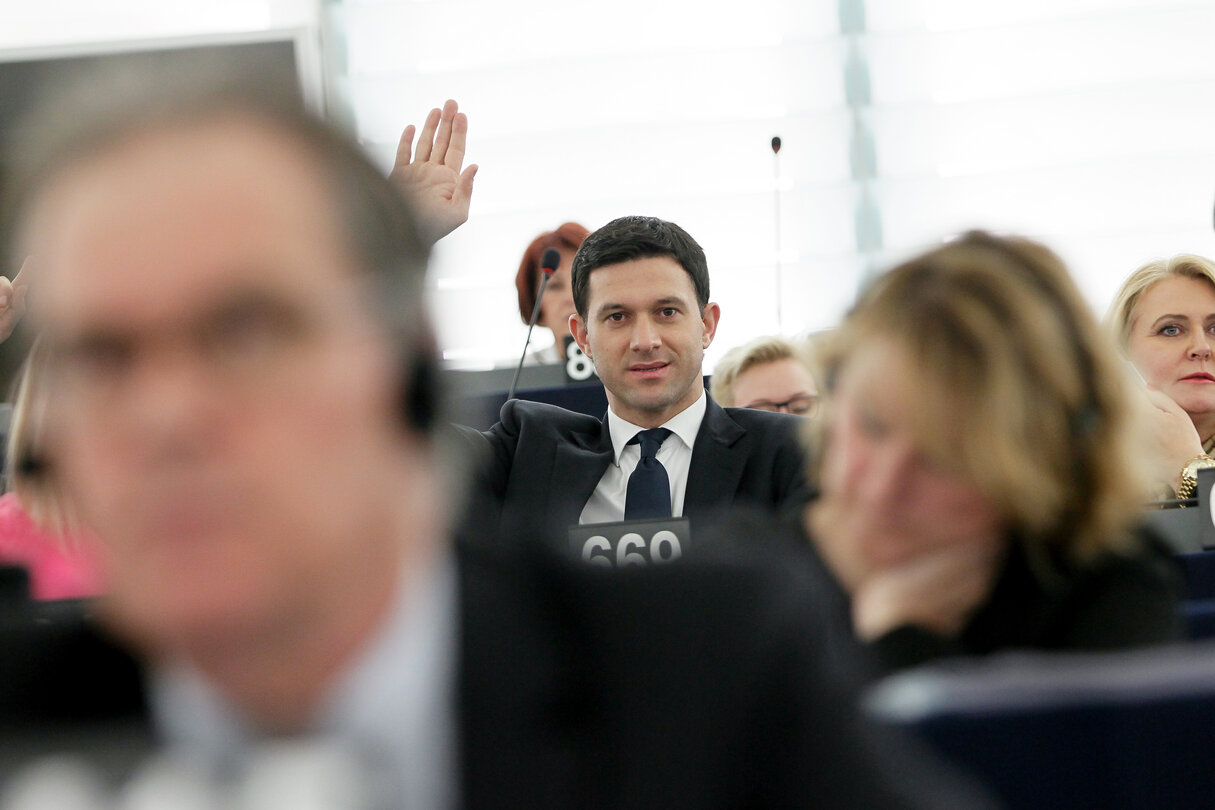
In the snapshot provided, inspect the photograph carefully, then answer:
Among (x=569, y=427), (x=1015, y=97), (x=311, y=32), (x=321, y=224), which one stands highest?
(x=1015, y=97)

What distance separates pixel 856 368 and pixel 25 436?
789 mm

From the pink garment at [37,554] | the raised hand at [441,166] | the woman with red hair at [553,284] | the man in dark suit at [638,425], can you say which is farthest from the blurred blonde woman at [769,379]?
the pink garment at [37,554]

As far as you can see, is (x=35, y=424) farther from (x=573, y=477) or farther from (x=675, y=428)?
(x=675, y=428)

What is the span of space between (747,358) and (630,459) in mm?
1026

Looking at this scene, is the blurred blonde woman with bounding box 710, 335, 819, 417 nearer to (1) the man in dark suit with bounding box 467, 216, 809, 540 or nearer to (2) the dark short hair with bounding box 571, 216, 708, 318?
(1) the man in dark suit with bounding box 467, 216, 809, 540

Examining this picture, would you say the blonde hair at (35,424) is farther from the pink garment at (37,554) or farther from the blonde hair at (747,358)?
the blonde hair at (747,358)

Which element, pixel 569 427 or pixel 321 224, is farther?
pixel 569 427

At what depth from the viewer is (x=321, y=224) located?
56 centimetres

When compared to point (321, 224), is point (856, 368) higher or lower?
lower

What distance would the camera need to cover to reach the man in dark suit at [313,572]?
518 mm

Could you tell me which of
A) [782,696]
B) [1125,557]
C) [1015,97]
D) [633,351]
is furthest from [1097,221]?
[782,696]

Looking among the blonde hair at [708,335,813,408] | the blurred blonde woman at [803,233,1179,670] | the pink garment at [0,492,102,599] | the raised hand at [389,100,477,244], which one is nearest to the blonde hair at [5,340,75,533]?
the blurred blonde woman at [803,233,1179,670]

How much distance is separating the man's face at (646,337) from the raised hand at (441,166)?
631mm

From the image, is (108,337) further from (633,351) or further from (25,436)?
(633,351)
